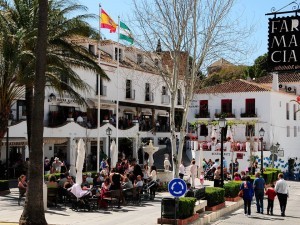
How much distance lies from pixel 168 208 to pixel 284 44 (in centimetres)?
638

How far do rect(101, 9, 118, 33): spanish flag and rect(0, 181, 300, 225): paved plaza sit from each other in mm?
14035

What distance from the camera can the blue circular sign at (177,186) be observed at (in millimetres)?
13680

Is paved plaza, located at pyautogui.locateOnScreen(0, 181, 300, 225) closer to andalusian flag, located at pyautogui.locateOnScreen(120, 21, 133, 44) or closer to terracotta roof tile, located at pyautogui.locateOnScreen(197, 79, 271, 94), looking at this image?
andalusian flag, located at pyautogui.locateOnScreen(120, 21, 133, 44)

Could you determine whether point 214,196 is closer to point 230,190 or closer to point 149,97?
point 230,190

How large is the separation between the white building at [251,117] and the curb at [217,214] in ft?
74.9

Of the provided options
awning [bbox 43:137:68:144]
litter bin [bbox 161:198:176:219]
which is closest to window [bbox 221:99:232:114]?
awning [bbox 43:137:68:144]

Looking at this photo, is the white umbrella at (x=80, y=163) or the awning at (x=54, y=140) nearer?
the white umbrella at (x=80, y=163)

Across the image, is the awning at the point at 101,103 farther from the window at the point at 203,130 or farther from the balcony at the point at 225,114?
the balcony at the point at 225,114

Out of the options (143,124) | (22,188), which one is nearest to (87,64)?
(22,188)

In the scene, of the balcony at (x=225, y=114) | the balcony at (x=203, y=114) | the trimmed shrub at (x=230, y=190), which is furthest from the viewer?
the balcony at (x=203, y=114)

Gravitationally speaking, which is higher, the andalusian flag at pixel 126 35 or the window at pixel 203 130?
the andalusian flag at pixel 126 35

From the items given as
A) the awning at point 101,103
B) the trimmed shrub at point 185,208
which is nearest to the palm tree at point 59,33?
the trimmed shrub at point 185,208

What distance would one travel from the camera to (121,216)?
17188mm

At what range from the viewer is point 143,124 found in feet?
157
